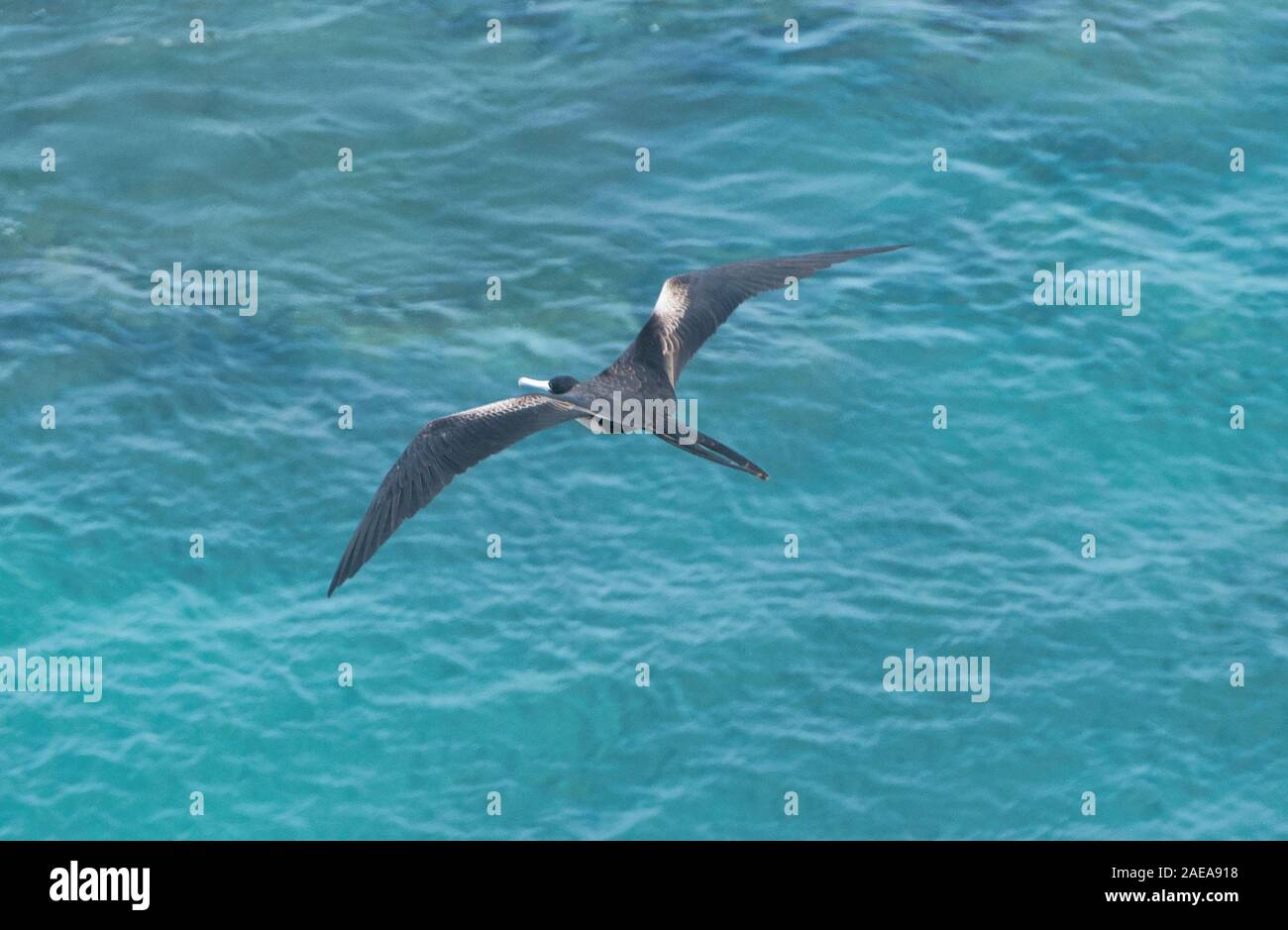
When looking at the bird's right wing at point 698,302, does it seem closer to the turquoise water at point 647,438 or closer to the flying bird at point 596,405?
the flying bird at point 596,405

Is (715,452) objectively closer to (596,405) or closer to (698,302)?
(596,405)

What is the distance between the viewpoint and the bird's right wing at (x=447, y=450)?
1975 centimetres

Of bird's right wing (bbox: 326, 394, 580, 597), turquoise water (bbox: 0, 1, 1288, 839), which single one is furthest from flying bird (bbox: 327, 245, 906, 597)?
turquoise water (bbox: 0, 1, 1288, 839)

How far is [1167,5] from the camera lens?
36.2 m

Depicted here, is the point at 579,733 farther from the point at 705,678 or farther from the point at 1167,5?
the point at 1167,5

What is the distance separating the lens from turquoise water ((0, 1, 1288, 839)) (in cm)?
2339

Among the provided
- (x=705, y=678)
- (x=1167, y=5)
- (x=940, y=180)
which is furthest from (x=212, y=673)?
(x=1167, y=5)

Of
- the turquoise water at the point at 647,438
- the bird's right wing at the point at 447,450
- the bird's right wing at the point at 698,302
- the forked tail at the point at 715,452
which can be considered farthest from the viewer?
the turquoise water at the point at 647,438

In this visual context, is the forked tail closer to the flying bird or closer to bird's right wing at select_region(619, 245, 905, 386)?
the flying bird

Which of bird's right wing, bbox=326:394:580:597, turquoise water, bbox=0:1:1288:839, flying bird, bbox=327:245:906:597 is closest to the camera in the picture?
bird's right wing, bbox=326:394:580:597

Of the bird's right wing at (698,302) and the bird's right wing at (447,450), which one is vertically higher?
the bird's right wing at (698,302)

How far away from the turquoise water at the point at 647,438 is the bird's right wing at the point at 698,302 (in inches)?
172

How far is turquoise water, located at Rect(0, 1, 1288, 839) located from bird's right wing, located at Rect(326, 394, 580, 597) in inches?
183

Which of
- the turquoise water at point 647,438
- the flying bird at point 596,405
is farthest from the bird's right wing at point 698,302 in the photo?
the turquoise water at point 647,438
